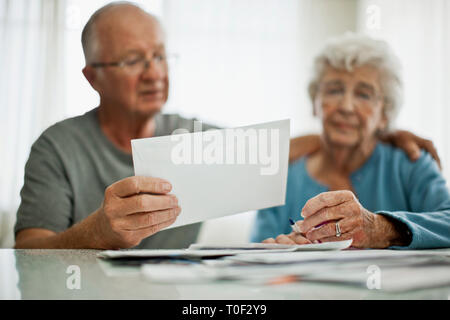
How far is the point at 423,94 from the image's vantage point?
2268 millimetres

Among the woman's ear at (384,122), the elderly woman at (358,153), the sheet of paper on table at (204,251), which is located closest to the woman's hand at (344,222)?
the sheet of paper on table at (204,251)

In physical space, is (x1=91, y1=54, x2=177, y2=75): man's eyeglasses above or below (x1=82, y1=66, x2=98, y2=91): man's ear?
above

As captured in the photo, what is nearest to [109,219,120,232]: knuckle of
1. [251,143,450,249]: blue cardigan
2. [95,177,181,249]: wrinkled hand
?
[95,177,181,249]: wrinkled hand

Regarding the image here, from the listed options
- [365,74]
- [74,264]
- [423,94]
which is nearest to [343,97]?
[365,74]

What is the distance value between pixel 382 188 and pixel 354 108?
25cm

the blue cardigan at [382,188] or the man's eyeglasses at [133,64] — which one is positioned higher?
the man's eyeglasses at [133,64]

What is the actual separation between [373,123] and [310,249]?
2.30ft

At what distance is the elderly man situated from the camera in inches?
37.9

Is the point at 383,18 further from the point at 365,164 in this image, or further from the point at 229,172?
the point at 229,172

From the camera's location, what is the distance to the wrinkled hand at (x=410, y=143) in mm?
1126

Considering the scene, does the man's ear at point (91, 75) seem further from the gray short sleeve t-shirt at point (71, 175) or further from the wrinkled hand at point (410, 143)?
the wrinkled hand at point (410, 143)

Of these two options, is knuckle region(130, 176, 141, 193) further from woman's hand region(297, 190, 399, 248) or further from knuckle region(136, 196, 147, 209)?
woman's hand region(297, 190, 399, 248)

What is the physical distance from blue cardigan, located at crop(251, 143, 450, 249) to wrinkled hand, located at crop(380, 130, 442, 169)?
16mm

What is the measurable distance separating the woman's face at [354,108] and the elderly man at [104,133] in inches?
5.0
